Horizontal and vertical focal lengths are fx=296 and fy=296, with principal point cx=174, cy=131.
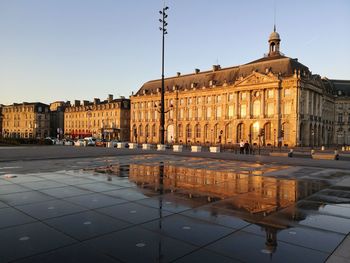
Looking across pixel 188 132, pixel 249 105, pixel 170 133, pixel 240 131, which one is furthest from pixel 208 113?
pixel 170 133

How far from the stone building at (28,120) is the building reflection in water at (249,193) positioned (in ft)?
407

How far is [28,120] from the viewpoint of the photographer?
128250mm

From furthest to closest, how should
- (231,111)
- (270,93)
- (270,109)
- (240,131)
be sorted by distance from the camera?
(231,111)
(240,131)
(270,109)
(270,93)

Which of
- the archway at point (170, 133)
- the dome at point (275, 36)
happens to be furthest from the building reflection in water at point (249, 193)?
the archway at point (170, 133)

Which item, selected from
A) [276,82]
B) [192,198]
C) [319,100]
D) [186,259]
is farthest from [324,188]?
[319,100]

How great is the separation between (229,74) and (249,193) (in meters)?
76.4

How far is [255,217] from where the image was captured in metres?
7.05

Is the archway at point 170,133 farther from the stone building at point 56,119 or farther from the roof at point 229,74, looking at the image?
the stone building at point 56,119

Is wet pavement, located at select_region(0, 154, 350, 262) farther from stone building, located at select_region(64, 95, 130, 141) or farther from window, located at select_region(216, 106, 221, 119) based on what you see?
stone building, located at select_region(64, 95, 130, 141)

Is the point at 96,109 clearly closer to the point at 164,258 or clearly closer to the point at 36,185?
the point at 36,185

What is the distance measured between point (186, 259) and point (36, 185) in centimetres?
798

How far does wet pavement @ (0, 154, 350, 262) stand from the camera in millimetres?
4871

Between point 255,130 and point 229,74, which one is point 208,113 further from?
point 255,130

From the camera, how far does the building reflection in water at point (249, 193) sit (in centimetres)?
688
